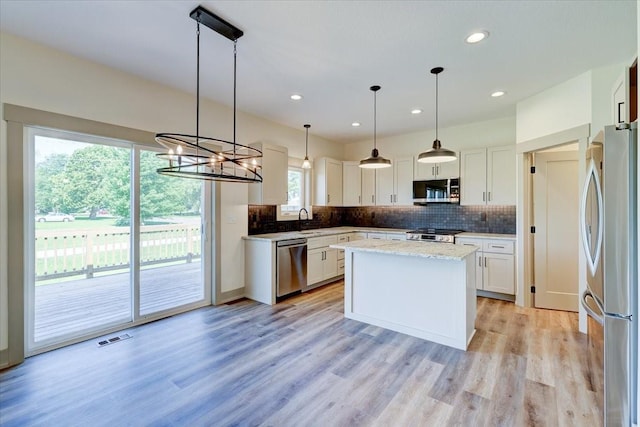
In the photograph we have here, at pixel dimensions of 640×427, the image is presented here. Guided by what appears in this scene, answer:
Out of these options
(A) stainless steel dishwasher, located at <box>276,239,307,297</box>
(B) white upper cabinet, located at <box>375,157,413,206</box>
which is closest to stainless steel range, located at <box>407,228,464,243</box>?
(B) white upper cabinet, located at <box>375,157,413,206</box>

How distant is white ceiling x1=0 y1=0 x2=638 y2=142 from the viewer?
2.14m

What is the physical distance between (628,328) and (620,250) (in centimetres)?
43

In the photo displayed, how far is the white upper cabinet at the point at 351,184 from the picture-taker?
6.08 metres

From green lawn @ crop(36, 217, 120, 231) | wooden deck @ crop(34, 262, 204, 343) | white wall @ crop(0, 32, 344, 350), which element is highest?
white wall @ crop(0, 32, 344, 350)

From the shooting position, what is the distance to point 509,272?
4.18m

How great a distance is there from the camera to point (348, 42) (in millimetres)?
2576

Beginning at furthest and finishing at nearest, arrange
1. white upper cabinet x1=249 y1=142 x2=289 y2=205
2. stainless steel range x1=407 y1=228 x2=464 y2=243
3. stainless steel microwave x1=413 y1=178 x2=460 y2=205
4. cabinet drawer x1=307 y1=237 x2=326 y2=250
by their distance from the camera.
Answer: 1. stainless steel microwave x1=413 y1=178 x2=460 y2=205
2. cabinet drawer x1=307 y1=237 x2=326 y2=250
3. stainless steel range x1=407 y1=228 x2=464 y2=243
4. white upper cabinet x1=249 y1=142 x2=289 y2=205

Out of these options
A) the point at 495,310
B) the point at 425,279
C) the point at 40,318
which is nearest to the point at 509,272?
the point at 495,310

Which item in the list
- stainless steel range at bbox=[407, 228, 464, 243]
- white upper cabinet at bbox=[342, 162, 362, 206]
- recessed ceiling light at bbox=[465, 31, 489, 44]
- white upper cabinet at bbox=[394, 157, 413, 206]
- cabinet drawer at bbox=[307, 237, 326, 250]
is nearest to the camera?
recessed ceiling light at bbox=[465, 31, 489, 44]

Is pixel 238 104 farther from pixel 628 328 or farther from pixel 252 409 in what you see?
pixel 628 328

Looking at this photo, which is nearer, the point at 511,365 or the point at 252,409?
the point at 252,409

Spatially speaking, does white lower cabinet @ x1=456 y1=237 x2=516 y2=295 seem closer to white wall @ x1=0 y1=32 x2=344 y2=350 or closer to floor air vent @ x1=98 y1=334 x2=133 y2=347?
white wall @ x1=0 y1=32 x2=344 y2=350

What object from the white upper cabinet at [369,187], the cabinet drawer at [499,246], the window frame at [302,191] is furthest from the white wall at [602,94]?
the window frame at [302,191]

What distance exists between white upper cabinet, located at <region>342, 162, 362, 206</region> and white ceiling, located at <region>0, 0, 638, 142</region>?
90.6 inches
